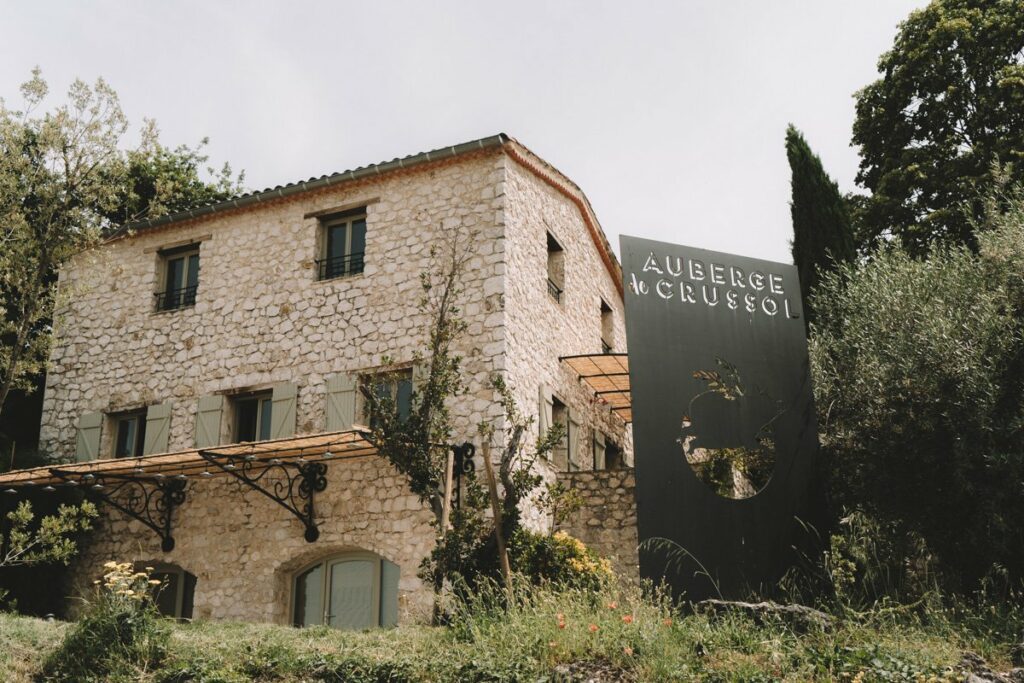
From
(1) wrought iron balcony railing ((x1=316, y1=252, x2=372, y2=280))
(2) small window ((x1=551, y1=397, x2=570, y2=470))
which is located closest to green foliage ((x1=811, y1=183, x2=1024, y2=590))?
(2) small window ((x1=551, y1=397, x2=570, y2=470))

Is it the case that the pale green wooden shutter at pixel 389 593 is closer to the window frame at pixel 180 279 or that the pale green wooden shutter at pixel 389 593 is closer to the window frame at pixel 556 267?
the window frame at pixel 556 267

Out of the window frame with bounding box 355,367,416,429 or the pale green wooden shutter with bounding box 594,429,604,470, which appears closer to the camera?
the window frame with bounding box 355,367,416,429

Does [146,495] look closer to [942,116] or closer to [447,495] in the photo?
[447,495]

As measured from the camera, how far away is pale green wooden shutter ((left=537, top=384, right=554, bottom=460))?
13.0 metres

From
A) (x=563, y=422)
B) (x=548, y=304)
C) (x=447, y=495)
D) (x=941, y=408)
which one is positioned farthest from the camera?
(x=548, y=304)

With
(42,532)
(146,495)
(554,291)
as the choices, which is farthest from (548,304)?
(42,532)

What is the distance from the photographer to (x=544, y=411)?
1323 centimetres

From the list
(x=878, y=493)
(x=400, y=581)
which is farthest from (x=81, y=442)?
(x=878, y=493)

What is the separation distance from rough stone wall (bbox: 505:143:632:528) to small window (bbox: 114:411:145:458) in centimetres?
628

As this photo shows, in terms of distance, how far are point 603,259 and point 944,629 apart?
1116 cm

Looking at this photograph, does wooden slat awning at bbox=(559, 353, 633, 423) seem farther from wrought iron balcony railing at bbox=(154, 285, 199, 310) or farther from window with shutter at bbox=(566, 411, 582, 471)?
wrought iron balcony railing at bbox=(154, 285, 199, 310)

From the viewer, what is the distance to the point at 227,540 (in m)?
12.8

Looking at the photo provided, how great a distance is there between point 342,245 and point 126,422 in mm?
4553

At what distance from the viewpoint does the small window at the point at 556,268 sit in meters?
14.8
